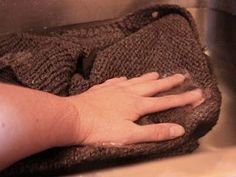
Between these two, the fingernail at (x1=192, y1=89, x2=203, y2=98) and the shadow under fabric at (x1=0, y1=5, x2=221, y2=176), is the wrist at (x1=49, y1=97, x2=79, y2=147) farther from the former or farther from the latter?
the fingernail at (x1=192, y1=89, x2=203, y2=98)

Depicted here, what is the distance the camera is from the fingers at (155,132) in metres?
0.47

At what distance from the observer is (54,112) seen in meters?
0.41

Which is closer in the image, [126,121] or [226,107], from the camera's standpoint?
[126,121]

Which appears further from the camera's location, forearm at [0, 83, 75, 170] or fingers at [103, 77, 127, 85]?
fingers at [103, 77, 127, 85]

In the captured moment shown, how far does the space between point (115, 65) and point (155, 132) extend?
0.16 m

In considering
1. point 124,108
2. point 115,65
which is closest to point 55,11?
point 115,65

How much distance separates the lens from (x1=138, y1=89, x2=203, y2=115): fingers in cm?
52

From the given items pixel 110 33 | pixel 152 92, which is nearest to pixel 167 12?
pixel 110 33

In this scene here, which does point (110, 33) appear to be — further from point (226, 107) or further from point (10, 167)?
point (10, 167)

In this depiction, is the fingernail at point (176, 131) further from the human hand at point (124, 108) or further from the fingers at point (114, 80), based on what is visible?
the fingers at point (114, 80)

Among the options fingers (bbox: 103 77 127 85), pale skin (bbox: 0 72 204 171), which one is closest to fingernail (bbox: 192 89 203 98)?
pale skin (bbox: 0 72 204 171)

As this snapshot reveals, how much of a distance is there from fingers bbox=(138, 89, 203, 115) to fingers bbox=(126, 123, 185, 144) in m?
0.03

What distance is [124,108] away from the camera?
0.51 meters

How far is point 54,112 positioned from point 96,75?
0.19 metres
